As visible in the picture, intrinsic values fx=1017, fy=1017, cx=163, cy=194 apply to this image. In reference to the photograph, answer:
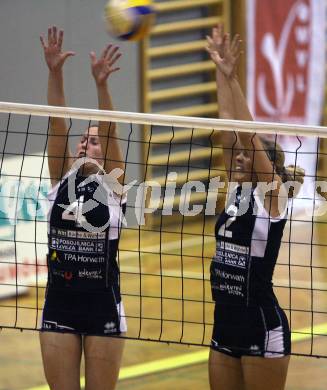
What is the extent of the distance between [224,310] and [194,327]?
2.42 m

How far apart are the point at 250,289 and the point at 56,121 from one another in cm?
125

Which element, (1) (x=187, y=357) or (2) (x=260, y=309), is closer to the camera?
(2) (x=260, y=309)

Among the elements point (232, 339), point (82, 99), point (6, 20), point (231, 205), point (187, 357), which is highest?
point (6, 20)

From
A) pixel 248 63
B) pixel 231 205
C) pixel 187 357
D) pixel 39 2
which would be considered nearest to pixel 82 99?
pixel 39 2

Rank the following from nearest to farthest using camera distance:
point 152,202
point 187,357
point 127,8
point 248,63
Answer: point 127,8 → point 187,357 → point 152,202 → point 248,63

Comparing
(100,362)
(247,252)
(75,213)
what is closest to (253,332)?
(247,252)

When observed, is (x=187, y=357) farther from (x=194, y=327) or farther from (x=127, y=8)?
(x=127, y=8)

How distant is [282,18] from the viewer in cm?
1032

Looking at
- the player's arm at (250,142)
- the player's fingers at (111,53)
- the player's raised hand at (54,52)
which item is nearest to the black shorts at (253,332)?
the player's arm at (250,142)

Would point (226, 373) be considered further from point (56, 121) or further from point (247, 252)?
→ point (56, 121)

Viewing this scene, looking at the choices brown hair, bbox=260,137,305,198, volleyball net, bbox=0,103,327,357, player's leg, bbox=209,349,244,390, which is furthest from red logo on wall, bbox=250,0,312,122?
player's leg, bbox=209,349,244,390

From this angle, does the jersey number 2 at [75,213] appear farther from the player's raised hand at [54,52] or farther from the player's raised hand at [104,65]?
the player's raised hand at [54,52]

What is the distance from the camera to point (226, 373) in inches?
182

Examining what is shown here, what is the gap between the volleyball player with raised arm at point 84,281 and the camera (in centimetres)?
466
